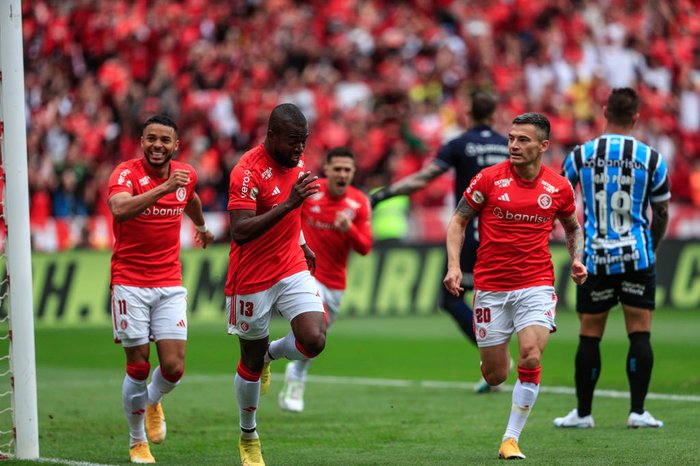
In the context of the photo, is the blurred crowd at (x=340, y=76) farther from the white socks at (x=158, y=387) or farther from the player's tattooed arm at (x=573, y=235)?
the player's tattooed arm at (x=573, y=235)

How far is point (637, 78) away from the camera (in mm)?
24844

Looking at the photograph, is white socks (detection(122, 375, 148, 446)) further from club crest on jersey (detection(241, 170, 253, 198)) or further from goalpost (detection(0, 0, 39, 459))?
club crest on jersey (detection(241, 170, 253, 198))

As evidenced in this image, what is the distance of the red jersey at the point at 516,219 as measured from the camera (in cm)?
833

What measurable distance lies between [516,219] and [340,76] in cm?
1747

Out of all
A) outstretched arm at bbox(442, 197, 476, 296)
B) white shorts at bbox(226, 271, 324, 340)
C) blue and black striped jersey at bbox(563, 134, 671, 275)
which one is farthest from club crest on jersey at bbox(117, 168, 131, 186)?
blue and black striped jersey at bbox(563, 134, 671, 275)

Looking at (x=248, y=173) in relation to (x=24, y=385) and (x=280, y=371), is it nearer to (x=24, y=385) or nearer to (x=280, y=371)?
(x=24, y=385)

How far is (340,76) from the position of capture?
25469 mm

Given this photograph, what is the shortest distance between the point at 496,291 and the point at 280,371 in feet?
24.5

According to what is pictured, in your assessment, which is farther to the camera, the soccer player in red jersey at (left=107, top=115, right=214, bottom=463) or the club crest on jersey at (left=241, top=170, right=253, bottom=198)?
the soccer player in red jersey at (left=107, top=115, right=214, bottom=463)

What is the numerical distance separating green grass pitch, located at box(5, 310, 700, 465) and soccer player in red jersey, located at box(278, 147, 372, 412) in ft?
4.18

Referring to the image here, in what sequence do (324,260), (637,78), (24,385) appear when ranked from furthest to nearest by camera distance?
1. (637,78)
2. (324,260)
3. (24,385)

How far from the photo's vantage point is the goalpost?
8211 millimetres

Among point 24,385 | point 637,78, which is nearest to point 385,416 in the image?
point 24,385

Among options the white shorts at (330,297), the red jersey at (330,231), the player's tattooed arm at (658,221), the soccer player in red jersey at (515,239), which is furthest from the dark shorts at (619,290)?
the white shorts at (330,297)
